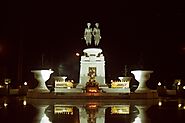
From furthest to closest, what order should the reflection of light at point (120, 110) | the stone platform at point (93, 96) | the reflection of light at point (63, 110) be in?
the stone platform at point (93, 96)
the reflection of light at point (120, 110)
the reflection of light at point (63, 110)

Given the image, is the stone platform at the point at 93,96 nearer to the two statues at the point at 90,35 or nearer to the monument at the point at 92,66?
the monument at the point at 92,66

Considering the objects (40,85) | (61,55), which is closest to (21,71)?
(61,55)

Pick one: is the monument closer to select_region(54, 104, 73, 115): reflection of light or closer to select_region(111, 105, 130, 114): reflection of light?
select_region(111, 105, 130, 114): reflection of light

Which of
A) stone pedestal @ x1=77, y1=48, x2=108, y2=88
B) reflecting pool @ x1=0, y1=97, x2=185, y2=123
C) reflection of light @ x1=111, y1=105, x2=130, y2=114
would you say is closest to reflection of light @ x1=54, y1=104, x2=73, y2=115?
reflecting pool @ x1=0, y1=97, x2=185, y2=123

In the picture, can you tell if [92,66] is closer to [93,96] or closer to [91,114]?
[93,96]

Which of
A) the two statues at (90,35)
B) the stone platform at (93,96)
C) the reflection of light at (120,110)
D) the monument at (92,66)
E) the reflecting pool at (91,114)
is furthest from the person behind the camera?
the two statues at (90,35)

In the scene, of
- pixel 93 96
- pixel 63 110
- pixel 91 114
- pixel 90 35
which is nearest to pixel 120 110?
pixel 63 110

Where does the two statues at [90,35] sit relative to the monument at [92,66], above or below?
above

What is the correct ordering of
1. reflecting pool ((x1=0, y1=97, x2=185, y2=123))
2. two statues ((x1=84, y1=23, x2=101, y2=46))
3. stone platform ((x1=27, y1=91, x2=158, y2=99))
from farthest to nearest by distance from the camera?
two statues ((x1=84, y1=23, x2=101, y2=46)), stone platform ((x1=27, y1=91, x2=158, y2=99)), reflecting pool ((x1=0, y1=97, x2=185, y2=123))

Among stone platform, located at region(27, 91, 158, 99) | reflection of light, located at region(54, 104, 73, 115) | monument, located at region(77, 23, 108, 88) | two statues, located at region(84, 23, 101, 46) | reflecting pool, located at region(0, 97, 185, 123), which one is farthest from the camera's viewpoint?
two statues, located at region(84, 23, 101, 46)

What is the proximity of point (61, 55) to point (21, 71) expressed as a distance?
6053mm

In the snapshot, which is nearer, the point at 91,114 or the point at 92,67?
the point at 91,114

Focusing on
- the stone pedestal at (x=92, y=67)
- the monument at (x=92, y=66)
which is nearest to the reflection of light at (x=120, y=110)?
the monument at (x=92, y=66)

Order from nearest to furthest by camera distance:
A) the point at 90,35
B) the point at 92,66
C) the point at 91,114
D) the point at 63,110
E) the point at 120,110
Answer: the point at 91,114, the point at 63,110, the point at 120,110, the point at 92,66, the point at 90,35
